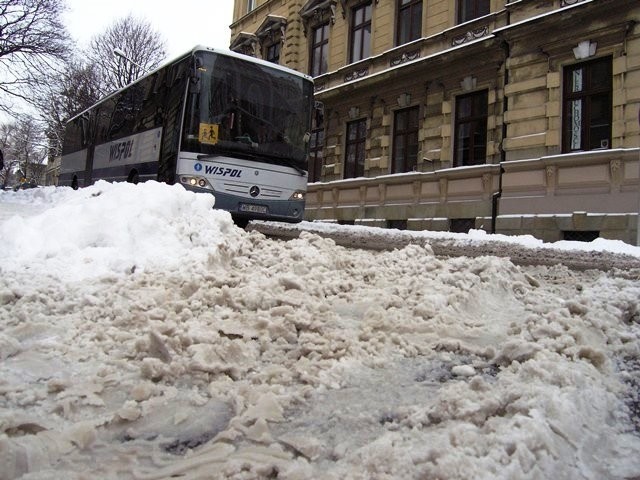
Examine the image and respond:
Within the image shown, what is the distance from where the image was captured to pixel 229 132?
390 inches

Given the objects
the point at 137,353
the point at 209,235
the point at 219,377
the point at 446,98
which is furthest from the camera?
the point at 446,98

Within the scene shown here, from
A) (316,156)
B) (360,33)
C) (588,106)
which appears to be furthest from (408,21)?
(588,106)

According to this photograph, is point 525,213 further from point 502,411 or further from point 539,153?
point 502,411

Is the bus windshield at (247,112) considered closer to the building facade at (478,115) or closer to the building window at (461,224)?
the building facade at (478,115)

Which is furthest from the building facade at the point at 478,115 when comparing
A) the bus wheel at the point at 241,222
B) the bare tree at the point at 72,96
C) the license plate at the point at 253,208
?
the bare tree at the point at 72,96

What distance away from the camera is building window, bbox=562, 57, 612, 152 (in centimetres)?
1195

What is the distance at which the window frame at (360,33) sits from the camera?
61.6ft

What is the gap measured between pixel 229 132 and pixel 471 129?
26.5 feet

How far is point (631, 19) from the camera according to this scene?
11336mm

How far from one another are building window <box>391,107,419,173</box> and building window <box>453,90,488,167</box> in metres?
1.60

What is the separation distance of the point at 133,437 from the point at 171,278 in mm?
2210

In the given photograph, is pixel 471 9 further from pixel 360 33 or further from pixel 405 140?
pixel 360 33

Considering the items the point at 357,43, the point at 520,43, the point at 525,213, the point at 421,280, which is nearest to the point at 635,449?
the point at 421,280

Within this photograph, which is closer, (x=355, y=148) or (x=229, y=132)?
(x=229, y=132)
